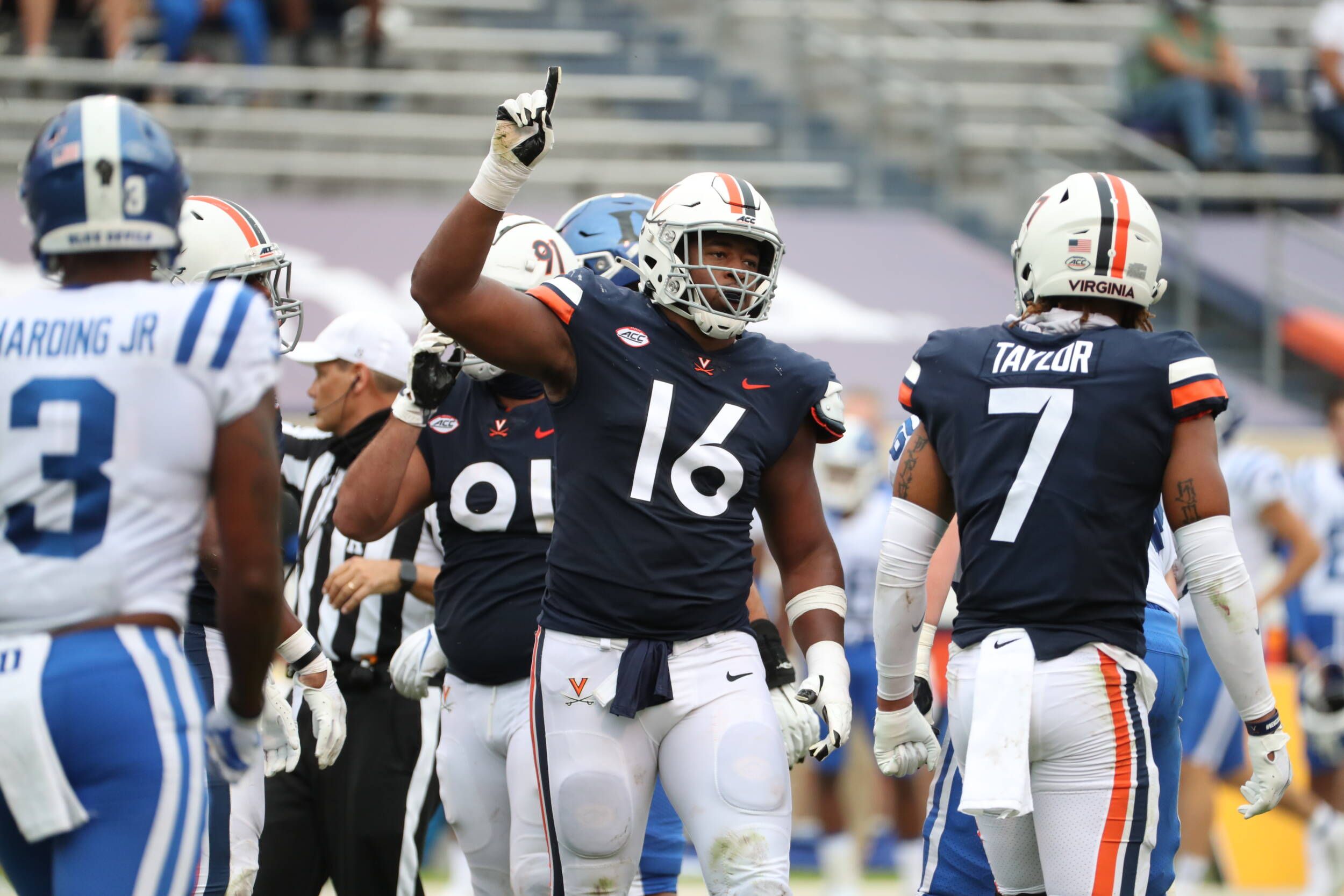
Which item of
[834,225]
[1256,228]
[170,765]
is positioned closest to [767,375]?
[170,765]

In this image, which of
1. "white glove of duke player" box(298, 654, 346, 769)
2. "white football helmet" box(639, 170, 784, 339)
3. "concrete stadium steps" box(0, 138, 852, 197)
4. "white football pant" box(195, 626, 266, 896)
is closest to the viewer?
"white football helmet" box(639, 170, 784, 339)

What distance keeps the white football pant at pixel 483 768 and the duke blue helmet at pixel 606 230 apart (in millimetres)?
1206

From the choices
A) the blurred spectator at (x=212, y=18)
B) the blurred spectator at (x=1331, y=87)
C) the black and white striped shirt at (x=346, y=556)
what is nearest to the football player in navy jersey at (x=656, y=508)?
the black and white striped shirt at (x=346, y=556)

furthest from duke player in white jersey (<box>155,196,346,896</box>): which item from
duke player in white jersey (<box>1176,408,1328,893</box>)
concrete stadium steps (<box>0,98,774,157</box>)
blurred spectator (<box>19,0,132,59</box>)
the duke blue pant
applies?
blurred spectator (<box>19,0,132,59</box>)

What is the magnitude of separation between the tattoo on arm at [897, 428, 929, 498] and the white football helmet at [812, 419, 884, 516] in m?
4.86

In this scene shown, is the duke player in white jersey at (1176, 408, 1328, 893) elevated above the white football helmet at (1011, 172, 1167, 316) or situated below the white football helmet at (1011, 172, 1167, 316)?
below

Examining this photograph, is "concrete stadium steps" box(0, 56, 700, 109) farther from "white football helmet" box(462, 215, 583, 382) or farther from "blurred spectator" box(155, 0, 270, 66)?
"white football helmet" box(462, 215, 583, 382)

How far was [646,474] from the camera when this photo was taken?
142 inches

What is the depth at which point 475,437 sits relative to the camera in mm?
4266

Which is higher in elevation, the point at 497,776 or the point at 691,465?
the point at 691,465

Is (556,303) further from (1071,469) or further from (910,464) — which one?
(1071,469)

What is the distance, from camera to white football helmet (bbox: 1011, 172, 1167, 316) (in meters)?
3.63

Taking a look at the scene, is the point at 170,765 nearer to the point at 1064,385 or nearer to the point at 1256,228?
the point at 1064,385

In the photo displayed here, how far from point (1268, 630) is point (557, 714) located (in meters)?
6.21
